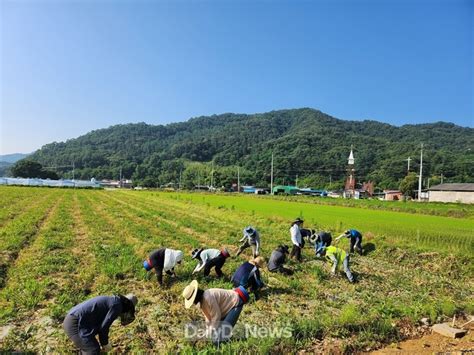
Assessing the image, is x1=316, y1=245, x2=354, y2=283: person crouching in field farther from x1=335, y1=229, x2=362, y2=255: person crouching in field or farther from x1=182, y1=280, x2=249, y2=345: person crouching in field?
x1=182, y1=280, x2=249, y2=345: person crouching in field

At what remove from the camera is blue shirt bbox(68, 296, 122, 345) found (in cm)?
480

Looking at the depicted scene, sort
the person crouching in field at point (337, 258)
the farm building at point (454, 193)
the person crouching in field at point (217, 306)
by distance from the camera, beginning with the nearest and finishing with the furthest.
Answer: the person crouching in field at point (217, 306), the person crouching in field at point (337, 258), the farm building at point (454, 193)

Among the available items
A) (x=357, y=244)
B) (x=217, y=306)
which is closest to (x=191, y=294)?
(x=217, y=306)

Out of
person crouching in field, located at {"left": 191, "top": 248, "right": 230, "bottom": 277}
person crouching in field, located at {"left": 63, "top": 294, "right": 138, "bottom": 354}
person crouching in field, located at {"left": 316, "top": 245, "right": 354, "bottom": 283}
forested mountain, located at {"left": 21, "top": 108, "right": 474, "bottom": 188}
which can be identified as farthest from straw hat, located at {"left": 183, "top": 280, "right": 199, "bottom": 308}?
forested mountain, located at {"left": 21, "top": 108, "right": 474, "bottom": 188}

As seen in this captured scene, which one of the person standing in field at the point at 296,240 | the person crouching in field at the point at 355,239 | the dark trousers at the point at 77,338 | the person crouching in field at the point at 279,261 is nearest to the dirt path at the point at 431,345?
the person crouching in field at the point at 279,261

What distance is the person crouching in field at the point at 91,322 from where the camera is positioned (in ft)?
15.7

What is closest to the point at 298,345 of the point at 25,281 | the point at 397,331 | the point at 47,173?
the point at 397,331

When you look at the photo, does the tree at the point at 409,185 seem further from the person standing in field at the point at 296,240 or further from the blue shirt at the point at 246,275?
the blue shirt at the point at 246,275

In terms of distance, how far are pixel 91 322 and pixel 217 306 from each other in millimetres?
1898

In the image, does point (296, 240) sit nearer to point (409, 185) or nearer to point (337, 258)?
point (337, 258)

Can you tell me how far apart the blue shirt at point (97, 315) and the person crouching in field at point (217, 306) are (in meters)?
1.09

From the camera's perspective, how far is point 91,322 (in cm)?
484

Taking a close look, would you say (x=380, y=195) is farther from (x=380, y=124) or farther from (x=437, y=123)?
(x=380, y=124)

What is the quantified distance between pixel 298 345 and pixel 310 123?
17046 cm
